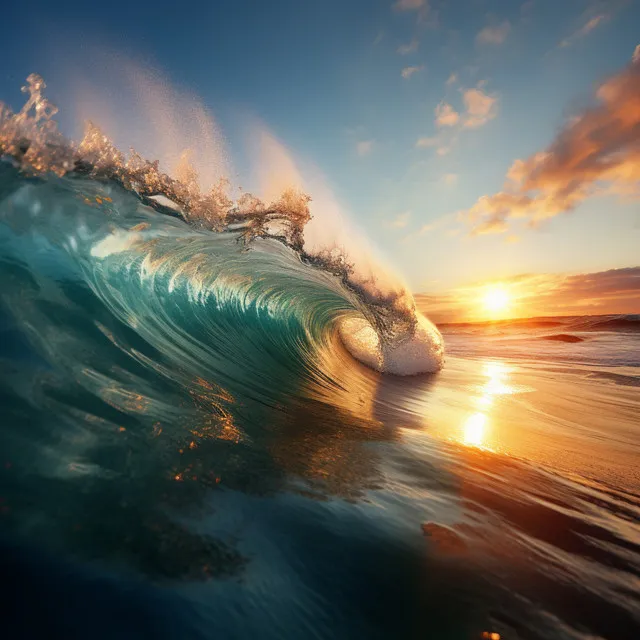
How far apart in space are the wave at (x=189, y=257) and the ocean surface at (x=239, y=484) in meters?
0.05

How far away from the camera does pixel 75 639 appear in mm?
996

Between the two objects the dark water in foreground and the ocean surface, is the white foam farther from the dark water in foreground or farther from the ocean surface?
the dark water in foreground

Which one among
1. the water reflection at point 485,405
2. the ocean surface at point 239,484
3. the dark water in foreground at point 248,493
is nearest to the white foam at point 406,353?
the water reflection at point 485,405

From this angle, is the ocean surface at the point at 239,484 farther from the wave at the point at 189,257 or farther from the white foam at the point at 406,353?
the white foam at the point at 406,353

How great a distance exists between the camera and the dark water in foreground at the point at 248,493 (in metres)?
1.16

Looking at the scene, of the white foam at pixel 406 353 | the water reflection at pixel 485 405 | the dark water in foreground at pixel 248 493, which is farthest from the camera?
the white foam at pixel 406 353

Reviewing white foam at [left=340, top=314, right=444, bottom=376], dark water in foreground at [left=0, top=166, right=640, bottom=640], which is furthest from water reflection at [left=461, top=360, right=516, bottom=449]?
white foam at [left=340, top=314, right=444, bottom=376]

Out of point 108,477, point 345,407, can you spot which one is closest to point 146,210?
point 345,407

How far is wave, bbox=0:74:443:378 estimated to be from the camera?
384cm

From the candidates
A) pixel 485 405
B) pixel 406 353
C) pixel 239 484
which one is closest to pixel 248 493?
pixel 239 484

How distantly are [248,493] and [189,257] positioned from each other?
201 inches

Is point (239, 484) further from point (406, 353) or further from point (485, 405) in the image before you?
point (406, 353)

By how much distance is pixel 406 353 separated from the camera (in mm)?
8047

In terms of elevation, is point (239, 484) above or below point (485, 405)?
below
